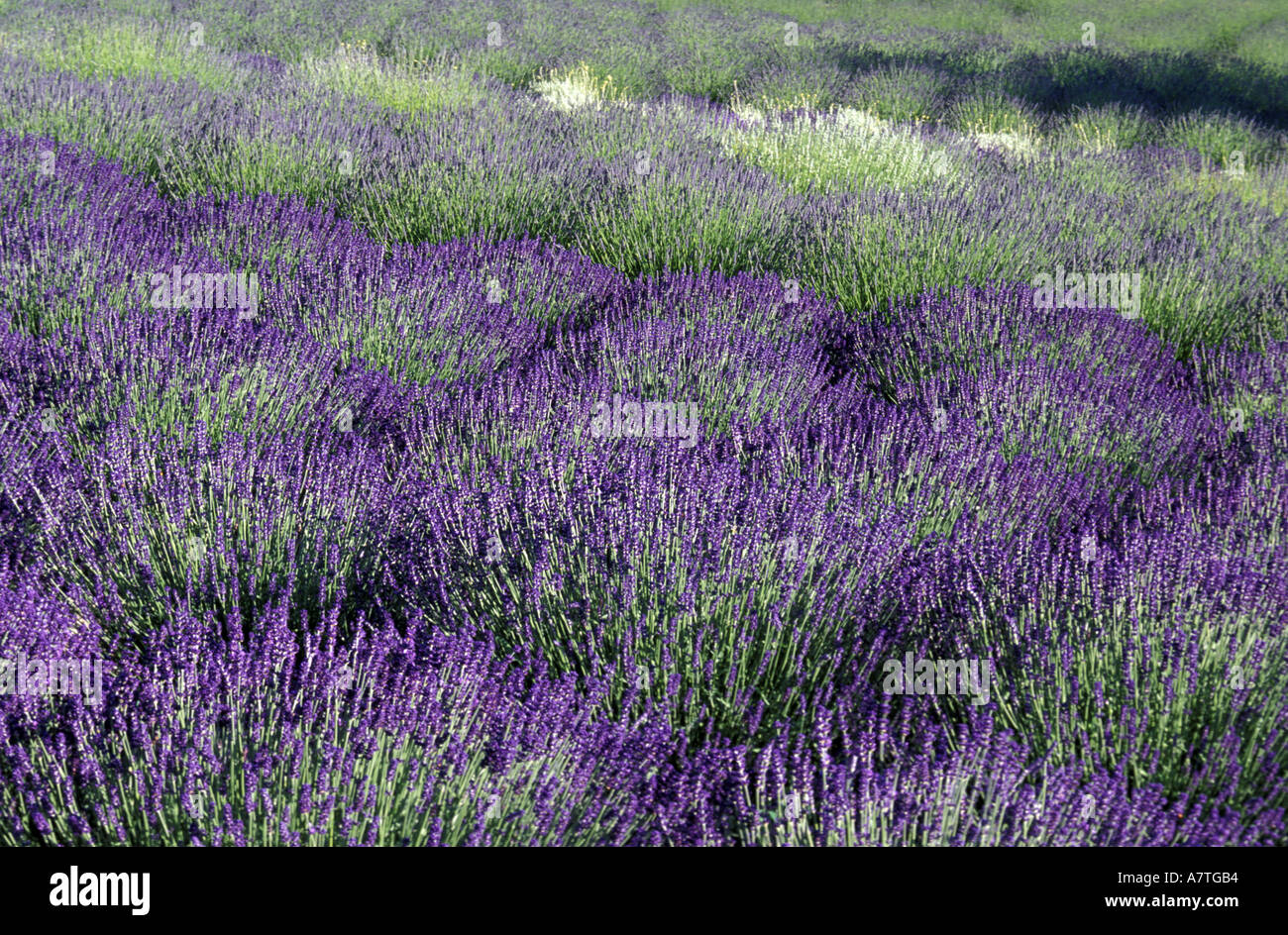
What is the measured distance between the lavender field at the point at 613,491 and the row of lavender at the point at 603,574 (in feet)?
0.05

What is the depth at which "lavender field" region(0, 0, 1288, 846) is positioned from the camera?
1485mm

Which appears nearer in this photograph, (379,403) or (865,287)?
(379,403)

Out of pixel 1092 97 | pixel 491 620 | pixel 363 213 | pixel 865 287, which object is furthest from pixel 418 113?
pixel 1092 97

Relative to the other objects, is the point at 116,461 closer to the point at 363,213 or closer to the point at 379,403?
the point at 379,403

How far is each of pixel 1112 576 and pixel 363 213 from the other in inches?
159

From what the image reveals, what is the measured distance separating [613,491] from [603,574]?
33 cm

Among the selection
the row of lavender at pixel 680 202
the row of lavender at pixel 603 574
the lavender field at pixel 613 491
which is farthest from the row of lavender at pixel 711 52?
the row of lavender at pixel 603 574

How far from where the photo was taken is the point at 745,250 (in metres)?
4.88

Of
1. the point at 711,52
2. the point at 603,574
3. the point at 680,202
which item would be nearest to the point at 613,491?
the point at 603,574

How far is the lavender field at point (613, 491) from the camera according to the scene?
1.49 meters

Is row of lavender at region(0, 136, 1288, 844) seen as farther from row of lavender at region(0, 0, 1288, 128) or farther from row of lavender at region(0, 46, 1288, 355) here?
row of lavender at region(0, 0, 1288, 128)

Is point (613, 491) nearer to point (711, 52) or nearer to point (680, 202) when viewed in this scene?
point (680, 202)

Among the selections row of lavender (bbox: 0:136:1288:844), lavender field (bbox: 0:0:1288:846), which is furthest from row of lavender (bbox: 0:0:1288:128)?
row of lavender (bbox: 0:136:1288:844)

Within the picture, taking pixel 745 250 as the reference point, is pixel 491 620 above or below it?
below
